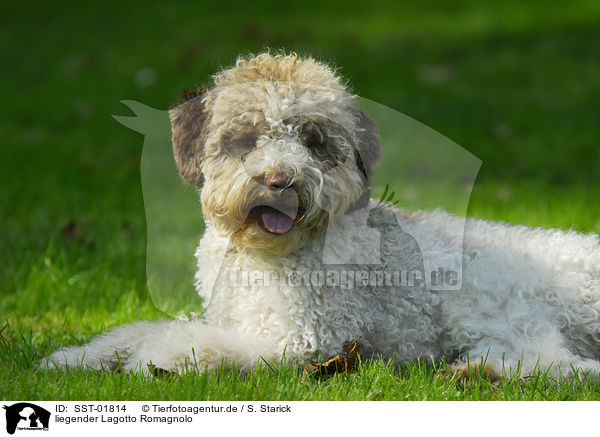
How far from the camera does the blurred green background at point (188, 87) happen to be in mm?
5453

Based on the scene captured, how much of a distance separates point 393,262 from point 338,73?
1047 mm

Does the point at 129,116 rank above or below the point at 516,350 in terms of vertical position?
above

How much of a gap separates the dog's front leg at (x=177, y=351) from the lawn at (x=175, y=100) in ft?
0.42

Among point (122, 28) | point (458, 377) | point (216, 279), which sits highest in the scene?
point (122, 28)

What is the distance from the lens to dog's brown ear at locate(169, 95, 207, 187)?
3664 millimetres

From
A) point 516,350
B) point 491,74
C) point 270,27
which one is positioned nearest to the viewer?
point 516,350

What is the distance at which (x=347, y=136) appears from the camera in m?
3.57

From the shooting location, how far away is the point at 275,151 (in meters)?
3.34

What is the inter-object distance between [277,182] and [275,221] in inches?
9.3
